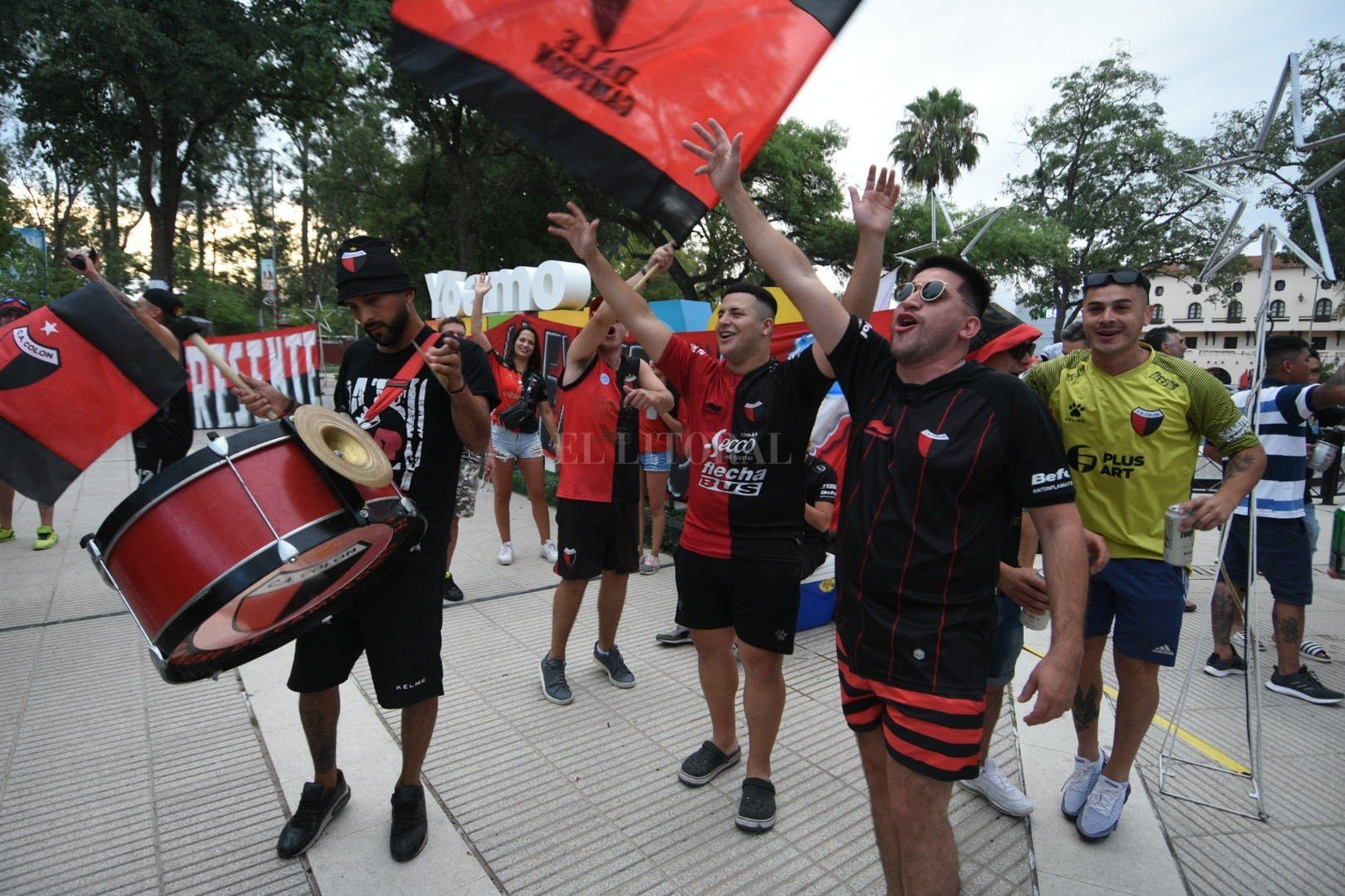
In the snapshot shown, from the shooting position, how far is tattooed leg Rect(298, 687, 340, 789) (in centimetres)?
279

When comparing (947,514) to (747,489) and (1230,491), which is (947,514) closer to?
(747,489)

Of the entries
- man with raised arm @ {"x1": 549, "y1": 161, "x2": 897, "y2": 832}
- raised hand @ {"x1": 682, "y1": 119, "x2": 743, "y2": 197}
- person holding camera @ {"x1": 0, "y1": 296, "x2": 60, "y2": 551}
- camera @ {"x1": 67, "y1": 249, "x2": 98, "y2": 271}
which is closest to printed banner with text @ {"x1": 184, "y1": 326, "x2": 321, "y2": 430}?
person holding camera @ {"x1": 0, "y1": 296, "x2": 60, "y2": 551}

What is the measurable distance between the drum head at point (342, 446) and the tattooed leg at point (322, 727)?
1.01 meters

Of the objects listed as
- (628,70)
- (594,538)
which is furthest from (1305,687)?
(628,70)

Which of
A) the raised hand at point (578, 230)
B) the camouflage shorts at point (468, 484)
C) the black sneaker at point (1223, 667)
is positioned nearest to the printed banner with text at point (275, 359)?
the camouflage shorts at point (468, 484)

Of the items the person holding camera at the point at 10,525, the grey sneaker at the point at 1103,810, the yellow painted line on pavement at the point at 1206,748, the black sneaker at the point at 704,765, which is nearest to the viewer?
the grey sneaker at the point at 1103,810

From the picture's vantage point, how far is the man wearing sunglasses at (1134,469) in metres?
2.78

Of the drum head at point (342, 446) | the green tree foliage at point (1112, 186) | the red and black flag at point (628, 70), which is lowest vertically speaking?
the drum head at point (342, 446)

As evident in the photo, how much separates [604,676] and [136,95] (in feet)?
64.4

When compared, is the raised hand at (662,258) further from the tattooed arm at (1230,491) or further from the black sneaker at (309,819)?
the black sneaker at (309,819)

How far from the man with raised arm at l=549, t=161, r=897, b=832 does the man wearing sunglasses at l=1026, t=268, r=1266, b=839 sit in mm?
1065

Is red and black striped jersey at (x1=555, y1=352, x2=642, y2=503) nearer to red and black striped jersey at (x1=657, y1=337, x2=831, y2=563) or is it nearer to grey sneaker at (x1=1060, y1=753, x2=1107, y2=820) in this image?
red and black striped jersey at (x1=657, y1=337, x2=831, y2=563)

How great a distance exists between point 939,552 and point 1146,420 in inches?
54.9

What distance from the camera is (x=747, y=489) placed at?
2.92m
